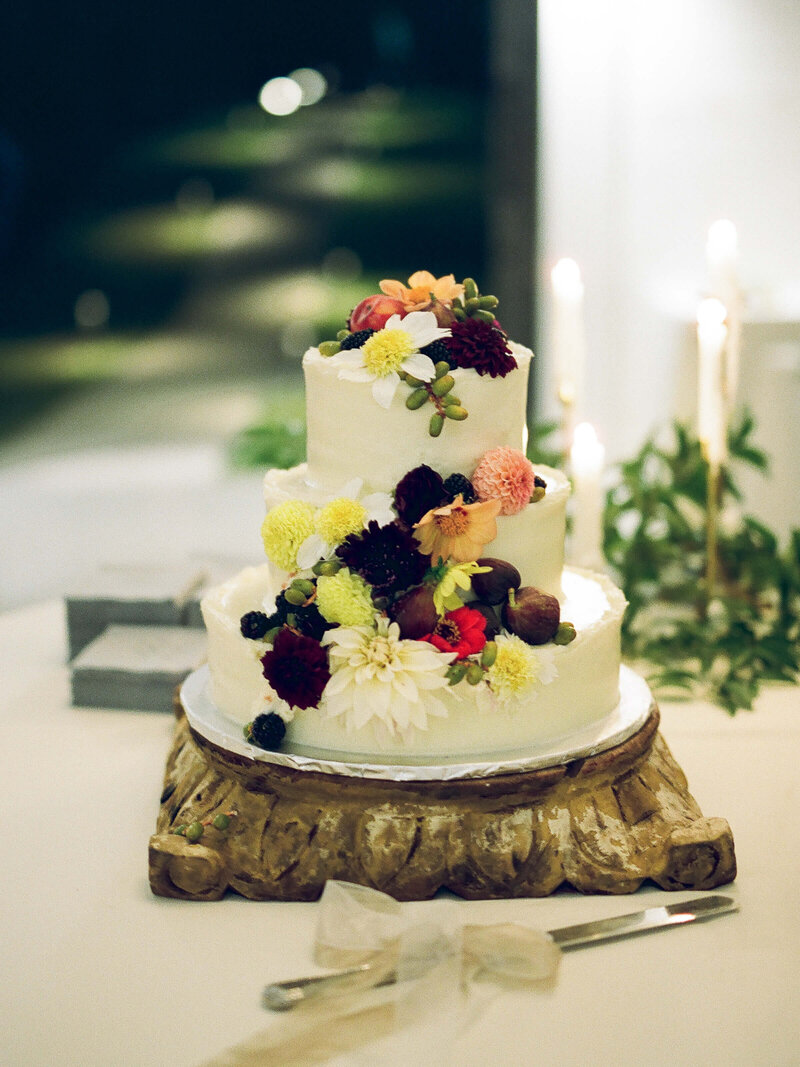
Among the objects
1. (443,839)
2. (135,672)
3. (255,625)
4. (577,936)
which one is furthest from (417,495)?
(135,672)

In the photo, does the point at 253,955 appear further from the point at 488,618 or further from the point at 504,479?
the point at 504,479

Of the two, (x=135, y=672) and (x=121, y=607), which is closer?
(x=135, y=672)

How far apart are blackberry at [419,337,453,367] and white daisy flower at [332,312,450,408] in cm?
1

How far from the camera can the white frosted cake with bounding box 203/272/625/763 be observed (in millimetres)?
2068

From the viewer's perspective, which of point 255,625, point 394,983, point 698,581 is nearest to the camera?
point 394,983

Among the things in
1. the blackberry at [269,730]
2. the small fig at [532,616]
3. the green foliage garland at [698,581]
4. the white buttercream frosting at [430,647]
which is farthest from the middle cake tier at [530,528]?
the green foliage garland at [698,581]

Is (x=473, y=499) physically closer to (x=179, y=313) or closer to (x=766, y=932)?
(x=766, y=932)

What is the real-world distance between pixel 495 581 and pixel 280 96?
465cm

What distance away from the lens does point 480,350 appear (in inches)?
84.9

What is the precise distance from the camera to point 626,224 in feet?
15.7

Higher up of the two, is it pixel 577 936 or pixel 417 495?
pixel 417 495

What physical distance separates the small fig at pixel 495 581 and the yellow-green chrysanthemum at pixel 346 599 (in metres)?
0.23

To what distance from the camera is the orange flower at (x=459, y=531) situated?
208 centimetres

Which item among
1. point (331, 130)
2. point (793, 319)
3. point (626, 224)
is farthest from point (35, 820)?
point (331, 130)
